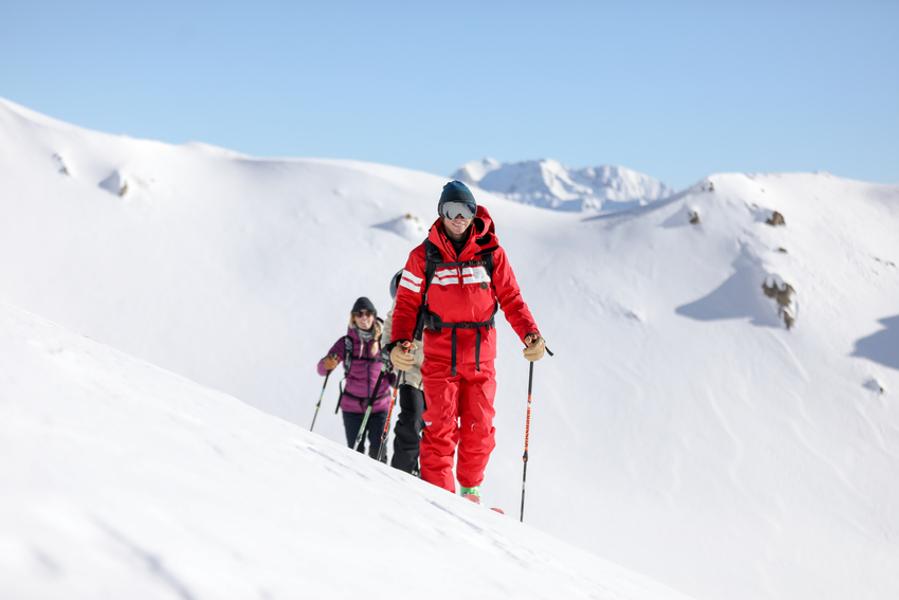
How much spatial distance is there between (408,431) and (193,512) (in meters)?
3.72

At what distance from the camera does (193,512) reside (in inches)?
69.7

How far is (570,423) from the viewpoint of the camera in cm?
1112

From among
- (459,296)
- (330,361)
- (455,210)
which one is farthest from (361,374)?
(455,210)

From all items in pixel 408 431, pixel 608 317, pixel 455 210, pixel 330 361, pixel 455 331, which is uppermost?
pixel 608 317

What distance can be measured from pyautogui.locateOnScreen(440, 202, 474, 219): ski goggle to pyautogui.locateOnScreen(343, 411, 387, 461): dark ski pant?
2.91m

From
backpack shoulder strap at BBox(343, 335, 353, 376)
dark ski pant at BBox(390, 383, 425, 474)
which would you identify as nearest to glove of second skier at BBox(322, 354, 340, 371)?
backpack shoulder strap at BBox(343, 335, 353, 376)

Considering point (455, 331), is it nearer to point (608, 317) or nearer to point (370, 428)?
point (370, 428)

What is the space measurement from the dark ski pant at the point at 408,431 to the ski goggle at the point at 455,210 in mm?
1483

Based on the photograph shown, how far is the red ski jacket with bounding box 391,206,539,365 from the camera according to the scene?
4.81 metres

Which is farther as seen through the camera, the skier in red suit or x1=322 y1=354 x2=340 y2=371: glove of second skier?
x1=322 y1=354 x2=340 y2=371: glove of second skier

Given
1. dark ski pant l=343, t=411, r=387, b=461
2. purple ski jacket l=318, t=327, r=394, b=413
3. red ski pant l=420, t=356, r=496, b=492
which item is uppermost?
purple ski jacket l=318, t=327, r=394, b=413

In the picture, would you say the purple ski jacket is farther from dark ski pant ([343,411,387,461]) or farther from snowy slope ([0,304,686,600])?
snowy slope ([0,304,686,600])

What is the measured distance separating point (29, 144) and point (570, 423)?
59.0ft

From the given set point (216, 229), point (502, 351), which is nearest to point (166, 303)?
point (216, 229)
